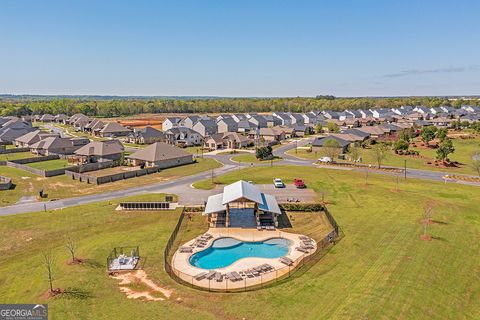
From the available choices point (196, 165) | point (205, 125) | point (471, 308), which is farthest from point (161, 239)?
point (205, 125)

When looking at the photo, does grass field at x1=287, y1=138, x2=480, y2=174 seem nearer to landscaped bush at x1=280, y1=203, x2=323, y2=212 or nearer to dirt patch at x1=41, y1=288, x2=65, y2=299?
landscaped bush at x1=280, y1=203, x2=323, y2=212

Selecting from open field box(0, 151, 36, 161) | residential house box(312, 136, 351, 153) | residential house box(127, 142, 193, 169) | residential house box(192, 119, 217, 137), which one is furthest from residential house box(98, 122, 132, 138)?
residential house box(312, 136, 351, 153)

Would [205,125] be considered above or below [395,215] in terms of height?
above

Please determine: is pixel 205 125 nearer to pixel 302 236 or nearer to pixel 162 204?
pixel 162 204

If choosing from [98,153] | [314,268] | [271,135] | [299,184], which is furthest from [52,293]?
[271,135]

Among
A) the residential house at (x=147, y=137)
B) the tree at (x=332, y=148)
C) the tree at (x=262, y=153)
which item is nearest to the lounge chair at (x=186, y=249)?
the tree at (x=262, y=153)
